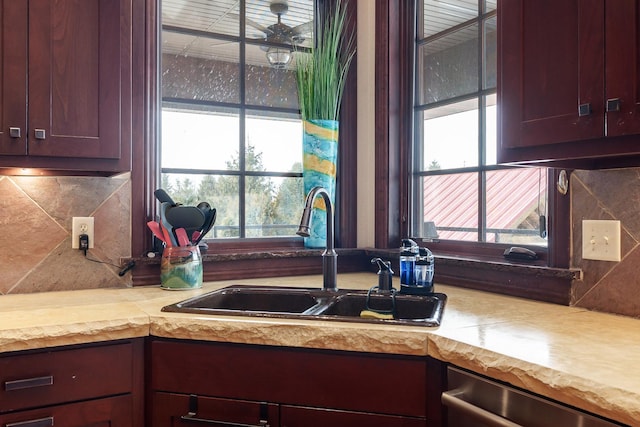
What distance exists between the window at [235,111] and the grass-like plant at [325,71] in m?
0.10

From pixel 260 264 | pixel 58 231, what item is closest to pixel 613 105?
pixel 260 264

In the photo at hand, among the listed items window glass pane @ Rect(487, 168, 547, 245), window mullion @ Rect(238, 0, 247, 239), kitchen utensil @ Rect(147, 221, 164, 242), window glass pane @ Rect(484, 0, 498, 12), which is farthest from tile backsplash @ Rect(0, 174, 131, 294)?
window glass pane @ Rect(484, 0, 498, 12)

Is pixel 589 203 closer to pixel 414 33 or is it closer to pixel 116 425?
pixel 414 33

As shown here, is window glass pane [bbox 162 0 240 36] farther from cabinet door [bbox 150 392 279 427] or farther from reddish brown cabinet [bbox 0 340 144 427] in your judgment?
cabinet door [bbox 150 392 279 427]

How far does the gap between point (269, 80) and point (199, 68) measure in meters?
0.31

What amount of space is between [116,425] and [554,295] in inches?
50.8

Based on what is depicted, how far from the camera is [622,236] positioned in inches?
56.8

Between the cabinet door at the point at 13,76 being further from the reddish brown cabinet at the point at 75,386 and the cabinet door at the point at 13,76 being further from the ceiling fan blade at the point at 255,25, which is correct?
the ceiling fan blade at the point at 255,25

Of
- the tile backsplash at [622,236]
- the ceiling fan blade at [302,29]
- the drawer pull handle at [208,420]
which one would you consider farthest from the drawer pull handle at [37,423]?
the ceiling fan blade at [302,29]

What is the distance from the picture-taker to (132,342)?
142 centimetres

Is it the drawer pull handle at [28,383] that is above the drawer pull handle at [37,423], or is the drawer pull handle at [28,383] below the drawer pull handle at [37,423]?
above

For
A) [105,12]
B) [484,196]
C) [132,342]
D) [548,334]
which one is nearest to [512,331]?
[548,334]

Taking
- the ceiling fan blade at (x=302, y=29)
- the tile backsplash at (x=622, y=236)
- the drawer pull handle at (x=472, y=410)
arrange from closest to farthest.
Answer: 1. the drawer pull handle at (x=472, y=410)
2. the tile backsplash at (x=622, y=236)
3. the ceiling fan blade at (x=302, y=29)

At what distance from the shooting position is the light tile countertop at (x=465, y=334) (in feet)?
3.06
